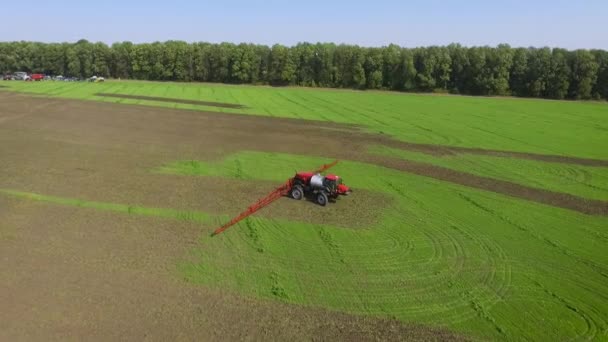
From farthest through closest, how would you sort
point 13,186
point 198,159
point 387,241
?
1. point 198,159
2. point 13,186
3. point 387,241

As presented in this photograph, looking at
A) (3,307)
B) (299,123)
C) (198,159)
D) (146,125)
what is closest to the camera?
(3,307)

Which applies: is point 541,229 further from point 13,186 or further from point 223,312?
point 13,186

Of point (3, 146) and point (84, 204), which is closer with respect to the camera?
point (84, 204)

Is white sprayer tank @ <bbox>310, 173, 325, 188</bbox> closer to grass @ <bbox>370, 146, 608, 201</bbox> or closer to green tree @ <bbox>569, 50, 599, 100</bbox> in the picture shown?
grass @ <bbox>370, 146, 608, 201</bbox>

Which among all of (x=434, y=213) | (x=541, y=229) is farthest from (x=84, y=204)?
(x=541, y=229)

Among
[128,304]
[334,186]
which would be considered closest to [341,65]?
[334,186]

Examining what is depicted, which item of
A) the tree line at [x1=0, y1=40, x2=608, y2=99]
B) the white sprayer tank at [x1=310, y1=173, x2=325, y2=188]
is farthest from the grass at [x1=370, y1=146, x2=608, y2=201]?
the tree line at [x1=0, y1=40, x2=608, y2=99]
